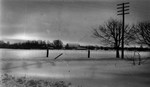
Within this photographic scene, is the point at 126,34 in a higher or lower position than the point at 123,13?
lower

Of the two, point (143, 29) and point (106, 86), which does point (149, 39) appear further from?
point (106, 86)

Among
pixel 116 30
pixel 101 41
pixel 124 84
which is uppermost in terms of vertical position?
pixel 116 30

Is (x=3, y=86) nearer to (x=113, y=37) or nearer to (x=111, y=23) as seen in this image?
(x=113, y=37)

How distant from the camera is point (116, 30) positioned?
3672 centimetres

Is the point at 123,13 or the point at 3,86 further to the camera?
the point at 123,13

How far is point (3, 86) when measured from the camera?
8.13 metres

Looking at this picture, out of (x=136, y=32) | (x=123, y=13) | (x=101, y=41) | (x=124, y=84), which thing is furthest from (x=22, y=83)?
(x=136, y=32)

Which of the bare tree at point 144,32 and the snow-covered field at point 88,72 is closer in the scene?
the snow-covered field at point 88,72

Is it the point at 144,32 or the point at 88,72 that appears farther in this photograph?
the point at 144,32

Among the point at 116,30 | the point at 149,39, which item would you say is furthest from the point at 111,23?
the point at 149,39

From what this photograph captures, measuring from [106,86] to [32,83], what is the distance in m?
3.52

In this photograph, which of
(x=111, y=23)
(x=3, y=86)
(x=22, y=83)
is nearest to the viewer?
(x=3, y=86)

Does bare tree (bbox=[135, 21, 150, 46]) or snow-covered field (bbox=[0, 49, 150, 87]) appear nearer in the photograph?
snow-covered field (bbox=[0, 49, 150, 87])

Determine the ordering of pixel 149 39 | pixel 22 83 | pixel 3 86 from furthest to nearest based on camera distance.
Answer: pixel 149 39 → pixel 22 83 → pixel 3 86
